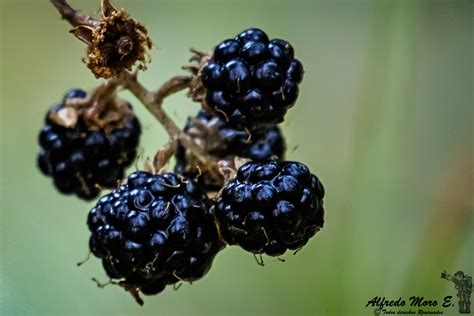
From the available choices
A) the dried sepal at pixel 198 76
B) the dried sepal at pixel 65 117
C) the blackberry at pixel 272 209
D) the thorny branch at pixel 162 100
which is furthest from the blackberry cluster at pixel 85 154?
the blackberry at pixel 272 209

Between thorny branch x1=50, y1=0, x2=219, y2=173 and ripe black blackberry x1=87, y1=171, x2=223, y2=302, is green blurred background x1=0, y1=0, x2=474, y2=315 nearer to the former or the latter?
thorny branch x1=50, y1=0, x2=219, y2=173

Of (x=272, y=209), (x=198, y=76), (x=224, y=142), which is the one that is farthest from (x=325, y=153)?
(x=272, y=209)

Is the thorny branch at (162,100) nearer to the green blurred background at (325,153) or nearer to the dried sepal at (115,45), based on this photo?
the dried sepal at (115,45)

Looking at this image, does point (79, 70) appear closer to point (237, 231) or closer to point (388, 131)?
point (388, 131)

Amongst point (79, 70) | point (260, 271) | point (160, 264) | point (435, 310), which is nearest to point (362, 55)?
point (260, 271)

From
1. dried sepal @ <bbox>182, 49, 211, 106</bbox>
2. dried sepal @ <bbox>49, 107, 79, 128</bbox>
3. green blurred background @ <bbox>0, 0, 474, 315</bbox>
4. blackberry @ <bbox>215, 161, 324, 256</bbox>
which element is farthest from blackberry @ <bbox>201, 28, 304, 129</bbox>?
dried sepal @ <bbox>49, 107, 79, 128</bbox>
